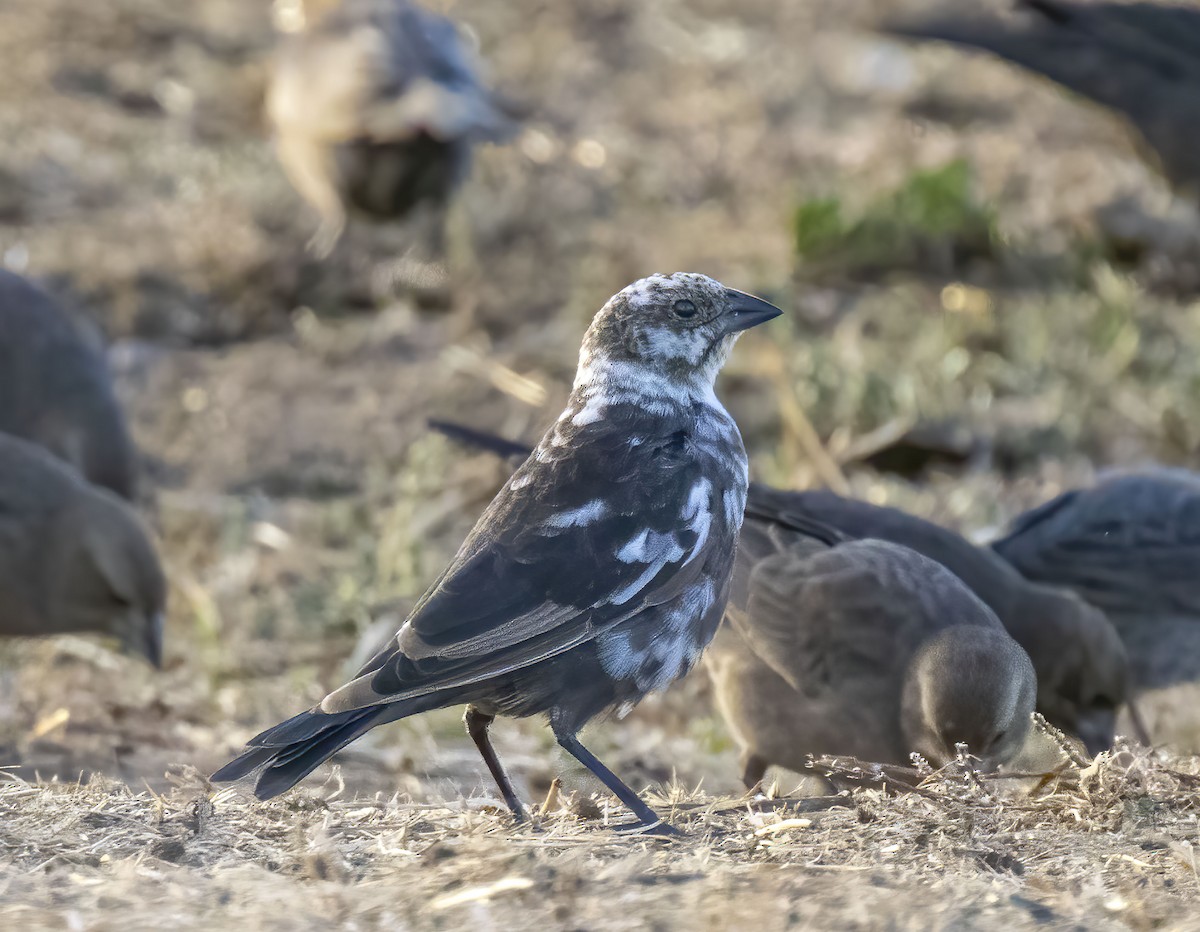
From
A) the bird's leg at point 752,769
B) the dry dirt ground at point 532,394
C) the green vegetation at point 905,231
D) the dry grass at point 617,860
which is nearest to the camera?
the dry grass at point 617,860

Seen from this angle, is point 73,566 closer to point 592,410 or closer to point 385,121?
point 592,410

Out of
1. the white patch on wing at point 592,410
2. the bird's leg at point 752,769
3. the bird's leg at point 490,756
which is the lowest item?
the bird's leg at point 752,769

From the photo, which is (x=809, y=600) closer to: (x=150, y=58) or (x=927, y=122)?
(x=927, y=122)

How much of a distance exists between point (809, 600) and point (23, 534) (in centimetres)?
317

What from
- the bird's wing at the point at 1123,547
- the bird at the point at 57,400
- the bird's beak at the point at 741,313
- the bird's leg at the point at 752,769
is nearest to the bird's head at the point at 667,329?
the bird's beak at the point at 741,313

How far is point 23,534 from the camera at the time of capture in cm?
689

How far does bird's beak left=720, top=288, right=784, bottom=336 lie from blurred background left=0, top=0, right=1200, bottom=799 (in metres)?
1.86

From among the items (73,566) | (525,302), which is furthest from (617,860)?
(525,302)

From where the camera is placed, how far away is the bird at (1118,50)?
8.23 metres

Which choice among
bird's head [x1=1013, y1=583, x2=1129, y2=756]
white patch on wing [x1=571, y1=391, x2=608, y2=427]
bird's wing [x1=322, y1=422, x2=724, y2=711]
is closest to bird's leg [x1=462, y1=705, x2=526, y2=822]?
bird's wing [x1=322, y1=422, x2=724, y2=711]

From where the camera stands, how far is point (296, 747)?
3760 millimetres

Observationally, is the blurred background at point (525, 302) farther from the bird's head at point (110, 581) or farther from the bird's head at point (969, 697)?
the bird's head at point (969, 697)

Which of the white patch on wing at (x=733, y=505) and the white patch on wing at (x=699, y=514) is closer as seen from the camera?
the white patch on wing at (x=699, y=514)

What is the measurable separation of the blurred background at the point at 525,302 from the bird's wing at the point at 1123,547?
1.16 meters
